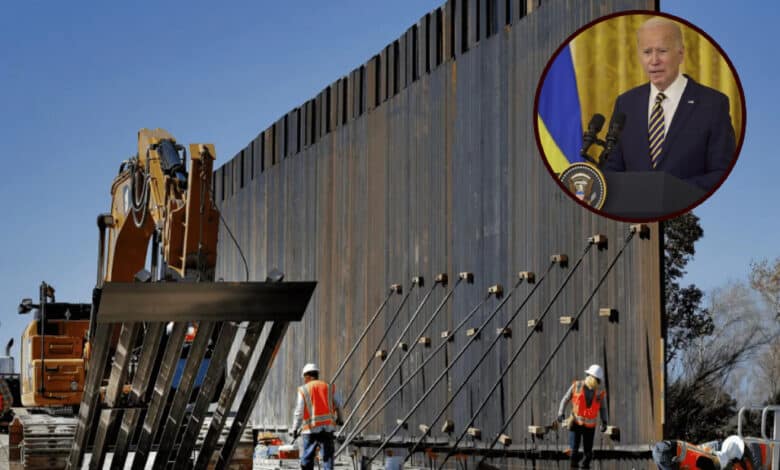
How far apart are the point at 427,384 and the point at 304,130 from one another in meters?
12.0

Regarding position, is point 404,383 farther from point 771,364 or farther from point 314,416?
point 771,364

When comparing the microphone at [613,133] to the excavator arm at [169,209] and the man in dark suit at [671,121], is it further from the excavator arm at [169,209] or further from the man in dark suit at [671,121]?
the excavator arm at [169,209]

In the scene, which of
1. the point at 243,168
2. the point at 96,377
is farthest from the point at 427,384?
the point at 243,168

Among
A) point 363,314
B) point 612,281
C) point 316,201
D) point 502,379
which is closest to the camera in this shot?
point 612,281

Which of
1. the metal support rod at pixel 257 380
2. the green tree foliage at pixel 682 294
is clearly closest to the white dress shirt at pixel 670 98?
the metal support rod at pixel 257 380

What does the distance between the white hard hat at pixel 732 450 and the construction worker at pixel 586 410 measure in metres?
3.32

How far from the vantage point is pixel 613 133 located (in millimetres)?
20312

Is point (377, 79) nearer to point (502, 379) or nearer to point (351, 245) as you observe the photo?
point (351, 245)

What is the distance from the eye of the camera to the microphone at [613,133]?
2019cm

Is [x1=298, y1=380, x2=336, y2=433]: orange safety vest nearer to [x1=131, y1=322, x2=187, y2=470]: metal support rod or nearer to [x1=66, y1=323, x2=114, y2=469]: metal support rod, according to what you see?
[x1=66, y1=323, x2=114, y2=469]: metal support rod

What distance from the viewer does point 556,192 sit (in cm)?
2106

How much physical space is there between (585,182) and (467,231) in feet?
12.0

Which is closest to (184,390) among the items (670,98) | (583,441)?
(583,441)

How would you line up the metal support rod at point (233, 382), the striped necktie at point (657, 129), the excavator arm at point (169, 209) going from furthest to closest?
the striped necktie at point (657, 129) → the excavator arm at point (169, 209) → the metal support rod at point (233, 382)
